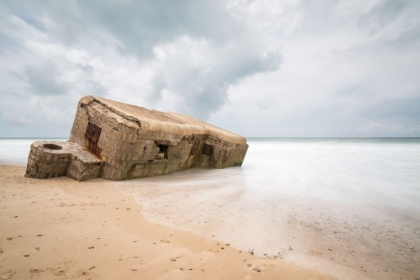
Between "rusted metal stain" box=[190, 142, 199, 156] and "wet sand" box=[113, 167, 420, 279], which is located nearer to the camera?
"wet sand" box=[113, 167, 420, 279]

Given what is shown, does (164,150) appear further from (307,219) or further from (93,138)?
(307,219)

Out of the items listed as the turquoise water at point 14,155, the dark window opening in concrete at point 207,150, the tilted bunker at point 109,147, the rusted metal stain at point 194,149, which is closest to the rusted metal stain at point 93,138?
the tilted bunker at point 109,147

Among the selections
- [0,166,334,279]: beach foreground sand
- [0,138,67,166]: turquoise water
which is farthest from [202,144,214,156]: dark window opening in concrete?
[0,138,67,166]: turquoise water

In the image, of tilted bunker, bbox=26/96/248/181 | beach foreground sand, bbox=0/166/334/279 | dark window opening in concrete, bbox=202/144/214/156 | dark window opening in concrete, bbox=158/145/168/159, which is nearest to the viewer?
beach foreground sand, bbox=0/166/334/279

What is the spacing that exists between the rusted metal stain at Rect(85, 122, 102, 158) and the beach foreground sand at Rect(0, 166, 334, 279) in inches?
92.5

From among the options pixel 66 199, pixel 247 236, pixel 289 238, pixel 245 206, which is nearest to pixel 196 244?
pixel 247 236

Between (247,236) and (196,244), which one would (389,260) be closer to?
(247,236)

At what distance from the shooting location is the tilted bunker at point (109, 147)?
4.99m

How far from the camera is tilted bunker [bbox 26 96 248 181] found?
499cm

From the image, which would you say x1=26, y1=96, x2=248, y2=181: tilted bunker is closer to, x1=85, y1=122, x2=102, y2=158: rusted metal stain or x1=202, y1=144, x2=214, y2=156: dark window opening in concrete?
x1=85, y1=122, x2=102, y2=158: rusted metal stain

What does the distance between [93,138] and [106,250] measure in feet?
14.3

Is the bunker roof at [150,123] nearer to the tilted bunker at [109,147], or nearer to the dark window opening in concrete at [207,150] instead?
the tilted bunker at [109,147]

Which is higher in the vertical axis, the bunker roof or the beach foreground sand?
the bunker roof

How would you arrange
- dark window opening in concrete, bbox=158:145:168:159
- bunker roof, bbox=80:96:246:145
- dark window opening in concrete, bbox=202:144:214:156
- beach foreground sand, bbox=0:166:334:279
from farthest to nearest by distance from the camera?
dark window opening in concrete, bbox=202:144:214:156
dark window opening in concrete, bbox=158:145:168:159
bunker roof, bbox=80:96:246:145
beach foreground sand, bbox=0:166:334:279
